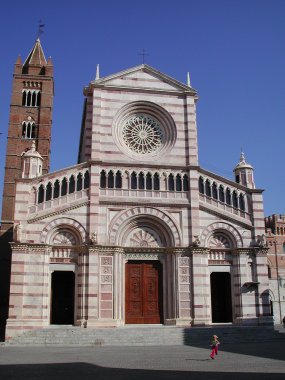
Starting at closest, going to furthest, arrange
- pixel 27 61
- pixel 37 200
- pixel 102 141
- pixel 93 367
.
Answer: pixel 93 367 < pixel 37 200 < pixel 102 141 < pixel 27 61

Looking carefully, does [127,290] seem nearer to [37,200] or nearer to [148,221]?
[148,221]

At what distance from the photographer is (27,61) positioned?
49.6m

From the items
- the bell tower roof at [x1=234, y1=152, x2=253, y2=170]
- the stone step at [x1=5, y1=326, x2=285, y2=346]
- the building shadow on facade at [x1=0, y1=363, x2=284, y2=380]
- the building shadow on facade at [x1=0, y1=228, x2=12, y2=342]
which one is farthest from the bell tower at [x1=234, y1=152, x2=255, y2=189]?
the building shadow on facade at [x1=0, y1=228, x2=12, y2=342]

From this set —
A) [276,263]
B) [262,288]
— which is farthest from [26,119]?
[276,263]

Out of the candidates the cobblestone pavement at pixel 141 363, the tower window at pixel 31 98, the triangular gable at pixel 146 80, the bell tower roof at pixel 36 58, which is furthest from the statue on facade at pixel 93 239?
the bell tower roof at pixel 36 58

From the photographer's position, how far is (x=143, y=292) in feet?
92.2

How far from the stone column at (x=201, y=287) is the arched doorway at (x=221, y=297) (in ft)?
5.88

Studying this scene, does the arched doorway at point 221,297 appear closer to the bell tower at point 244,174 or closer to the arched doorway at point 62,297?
the bell tower at point 244,174

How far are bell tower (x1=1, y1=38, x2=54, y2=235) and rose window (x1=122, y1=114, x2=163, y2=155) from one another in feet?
50.1

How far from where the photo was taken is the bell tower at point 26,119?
139 feet

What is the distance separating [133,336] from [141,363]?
8.26m

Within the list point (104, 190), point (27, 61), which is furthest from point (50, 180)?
point (27, 61)

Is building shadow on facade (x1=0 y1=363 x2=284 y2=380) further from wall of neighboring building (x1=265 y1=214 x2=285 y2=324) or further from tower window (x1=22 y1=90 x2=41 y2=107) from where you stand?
wall of neighboring building (x1=265 y1=214 x2=285 y2=324)

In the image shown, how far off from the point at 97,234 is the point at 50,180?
4.44 meters
